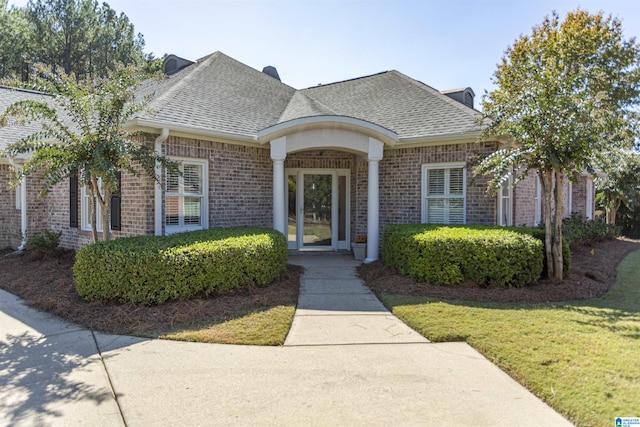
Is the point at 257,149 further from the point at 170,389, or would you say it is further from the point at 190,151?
the point at 170,389

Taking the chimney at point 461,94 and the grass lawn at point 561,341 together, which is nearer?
the grass lawn at point 561,341

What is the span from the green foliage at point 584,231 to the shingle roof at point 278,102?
5.46 meters

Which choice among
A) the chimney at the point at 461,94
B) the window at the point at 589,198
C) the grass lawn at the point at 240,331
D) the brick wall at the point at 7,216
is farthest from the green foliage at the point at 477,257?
the window at the point at 589,198

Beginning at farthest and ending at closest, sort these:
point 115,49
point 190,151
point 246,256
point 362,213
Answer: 1. point 115,49
2. point 362,213
3. point 190,151
4. point 246,256

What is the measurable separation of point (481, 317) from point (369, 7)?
816 cm

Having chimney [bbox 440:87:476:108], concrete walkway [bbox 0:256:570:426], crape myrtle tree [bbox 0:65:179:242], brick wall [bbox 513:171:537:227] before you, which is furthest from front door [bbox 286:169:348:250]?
concrete walkway [bbox 0:256:570:426]

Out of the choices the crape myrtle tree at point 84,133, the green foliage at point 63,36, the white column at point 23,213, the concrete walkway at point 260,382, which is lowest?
the concrete walkway at point 260,382

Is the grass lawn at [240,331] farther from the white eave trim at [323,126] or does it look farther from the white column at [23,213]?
the white column at [23,213]

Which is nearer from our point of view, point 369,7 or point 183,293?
point 183,293

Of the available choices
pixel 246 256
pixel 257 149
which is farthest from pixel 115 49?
pixel 246 256

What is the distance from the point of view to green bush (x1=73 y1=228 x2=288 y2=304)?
6.02m

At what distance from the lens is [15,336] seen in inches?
202

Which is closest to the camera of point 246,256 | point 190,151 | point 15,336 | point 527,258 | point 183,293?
point 15,336

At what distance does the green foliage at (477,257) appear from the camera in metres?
7.16
